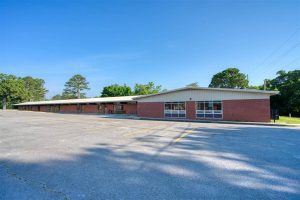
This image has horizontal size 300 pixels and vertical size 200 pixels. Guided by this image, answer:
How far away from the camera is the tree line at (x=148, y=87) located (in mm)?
33156

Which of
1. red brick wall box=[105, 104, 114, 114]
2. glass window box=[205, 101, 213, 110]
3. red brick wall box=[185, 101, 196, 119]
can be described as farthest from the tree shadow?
red brick wall box=[105, 104, 114, 114]

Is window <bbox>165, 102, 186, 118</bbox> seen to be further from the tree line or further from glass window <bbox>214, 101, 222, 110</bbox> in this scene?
the tree line

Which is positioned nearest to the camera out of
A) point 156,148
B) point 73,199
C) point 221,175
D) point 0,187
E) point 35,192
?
point 73,199

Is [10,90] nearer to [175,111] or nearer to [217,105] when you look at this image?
[175,111]

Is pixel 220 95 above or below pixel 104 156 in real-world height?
above

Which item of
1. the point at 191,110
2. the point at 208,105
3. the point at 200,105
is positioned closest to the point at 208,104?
the point at 208,105

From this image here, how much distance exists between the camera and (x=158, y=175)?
449cm

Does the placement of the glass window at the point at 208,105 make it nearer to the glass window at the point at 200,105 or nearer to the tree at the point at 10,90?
the glass window at the point at 200,105

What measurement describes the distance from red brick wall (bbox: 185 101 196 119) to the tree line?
48.5ft

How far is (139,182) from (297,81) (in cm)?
4042

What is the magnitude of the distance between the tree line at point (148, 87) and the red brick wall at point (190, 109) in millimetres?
14793

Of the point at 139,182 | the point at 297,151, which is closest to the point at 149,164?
the point at 139,182

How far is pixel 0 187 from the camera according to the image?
3.91 m

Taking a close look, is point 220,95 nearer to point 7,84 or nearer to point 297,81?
point 297,81
